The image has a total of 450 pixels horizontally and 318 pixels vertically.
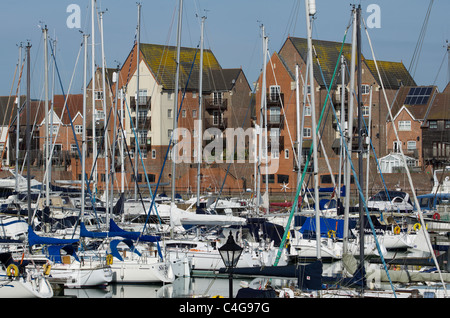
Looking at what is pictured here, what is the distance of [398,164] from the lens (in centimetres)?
8019

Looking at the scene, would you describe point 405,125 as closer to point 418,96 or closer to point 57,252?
point 418,96

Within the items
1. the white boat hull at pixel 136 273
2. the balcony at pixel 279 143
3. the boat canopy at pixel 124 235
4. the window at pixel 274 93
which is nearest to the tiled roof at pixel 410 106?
the balcony at pixel 279 143

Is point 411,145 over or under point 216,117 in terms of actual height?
under

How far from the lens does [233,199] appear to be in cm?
6322

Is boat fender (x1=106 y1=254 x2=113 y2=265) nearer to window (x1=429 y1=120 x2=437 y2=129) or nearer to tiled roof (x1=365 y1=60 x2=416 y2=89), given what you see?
window (x1=429 y1=120 x2=437 y2=129)

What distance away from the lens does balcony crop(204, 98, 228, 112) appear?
288 ft

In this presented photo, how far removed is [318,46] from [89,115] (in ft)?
88.6

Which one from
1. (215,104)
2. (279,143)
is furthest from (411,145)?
(215,104)

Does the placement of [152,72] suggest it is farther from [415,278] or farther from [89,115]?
[415,278]

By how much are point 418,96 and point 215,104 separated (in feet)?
73.3

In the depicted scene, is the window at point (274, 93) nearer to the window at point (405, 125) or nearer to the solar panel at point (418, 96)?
the window at point (405, 125)

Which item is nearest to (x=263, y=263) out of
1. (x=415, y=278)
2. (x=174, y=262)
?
(x=174, y=262)

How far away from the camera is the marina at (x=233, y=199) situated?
89.9 ft
